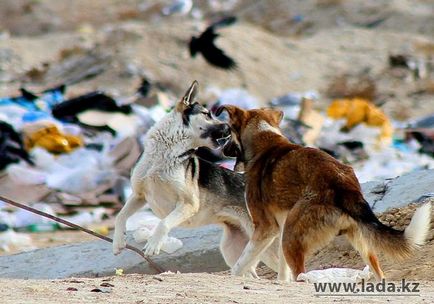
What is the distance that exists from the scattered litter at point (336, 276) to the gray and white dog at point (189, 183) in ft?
2.90

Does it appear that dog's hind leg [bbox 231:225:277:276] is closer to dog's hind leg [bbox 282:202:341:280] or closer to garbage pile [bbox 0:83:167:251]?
dog's hind leg [bbox 282:202:341:280]

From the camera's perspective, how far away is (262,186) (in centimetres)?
771

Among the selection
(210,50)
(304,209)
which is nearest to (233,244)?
(304,209)

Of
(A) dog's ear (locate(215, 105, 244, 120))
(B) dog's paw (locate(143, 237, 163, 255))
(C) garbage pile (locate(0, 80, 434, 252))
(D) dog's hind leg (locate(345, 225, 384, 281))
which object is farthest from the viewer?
(C) garbage pile (locate(0, 80, 434, 252))

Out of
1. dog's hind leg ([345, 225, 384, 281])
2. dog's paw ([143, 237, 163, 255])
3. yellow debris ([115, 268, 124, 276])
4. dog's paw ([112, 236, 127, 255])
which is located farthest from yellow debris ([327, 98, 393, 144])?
dog's hind leg ([345, 225, 384, 281])

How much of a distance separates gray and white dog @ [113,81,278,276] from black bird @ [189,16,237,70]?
9.77m

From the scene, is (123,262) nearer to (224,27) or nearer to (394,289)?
(394,289)

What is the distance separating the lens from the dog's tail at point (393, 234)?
6.85 m

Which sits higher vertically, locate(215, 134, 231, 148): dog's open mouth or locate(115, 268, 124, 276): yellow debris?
locate(215, 134, 231, 148): dog's open mouth

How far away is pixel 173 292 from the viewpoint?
6254 mm

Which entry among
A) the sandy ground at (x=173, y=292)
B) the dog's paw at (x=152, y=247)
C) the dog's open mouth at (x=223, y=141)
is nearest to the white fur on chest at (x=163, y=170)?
the dog's open mouth at (x=223, y=141)

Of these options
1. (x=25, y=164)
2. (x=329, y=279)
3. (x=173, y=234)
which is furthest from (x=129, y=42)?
(x=329, y=279)

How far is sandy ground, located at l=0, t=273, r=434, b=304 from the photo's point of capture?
6.01m

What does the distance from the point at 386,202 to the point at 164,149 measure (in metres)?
2.10
